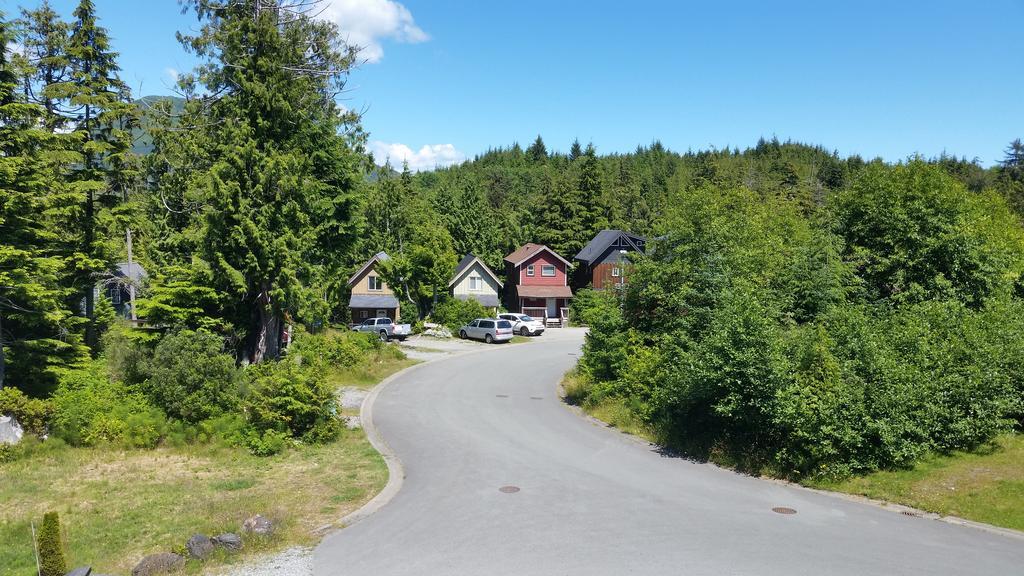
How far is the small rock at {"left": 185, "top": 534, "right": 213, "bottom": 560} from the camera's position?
32.8 feet

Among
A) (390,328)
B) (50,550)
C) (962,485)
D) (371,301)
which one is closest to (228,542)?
(50,550)

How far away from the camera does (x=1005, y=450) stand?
14.4 metres

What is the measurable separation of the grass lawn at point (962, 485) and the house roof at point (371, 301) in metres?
40.6

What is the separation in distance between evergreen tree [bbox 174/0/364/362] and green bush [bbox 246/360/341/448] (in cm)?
656

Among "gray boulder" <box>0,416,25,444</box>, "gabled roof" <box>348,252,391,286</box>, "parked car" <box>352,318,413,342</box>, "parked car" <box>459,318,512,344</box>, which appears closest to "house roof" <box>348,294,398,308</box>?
"gabled roof" <box>348,252,391,286</box>

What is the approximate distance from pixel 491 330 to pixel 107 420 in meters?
26.7

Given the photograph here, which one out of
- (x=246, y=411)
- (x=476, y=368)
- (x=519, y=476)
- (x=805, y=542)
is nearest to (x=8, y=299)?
(x=246, y=411)

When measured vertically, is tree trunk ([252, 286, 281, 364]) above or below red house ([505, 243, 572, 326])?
below

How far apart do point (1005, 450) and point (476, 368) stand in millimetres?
21350

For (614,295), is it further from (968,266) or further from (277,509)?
(277,509)

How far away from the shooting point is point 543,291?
5497 centimetres

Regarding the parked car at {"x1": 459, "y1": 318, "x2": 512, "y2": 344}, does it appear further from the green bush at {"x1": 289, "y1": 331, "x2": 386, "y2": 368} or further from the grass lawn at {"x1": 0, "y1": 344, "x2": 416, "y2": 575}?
the grass lawn at {"x1": 0, "y1": 344, "x2": 416, "y2": 575}

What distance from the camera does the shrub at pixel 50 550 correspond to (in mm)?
9289

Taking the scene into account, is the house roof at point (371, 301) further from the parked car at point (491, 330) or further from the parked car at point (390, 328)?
the parked car at point (491, 330)
